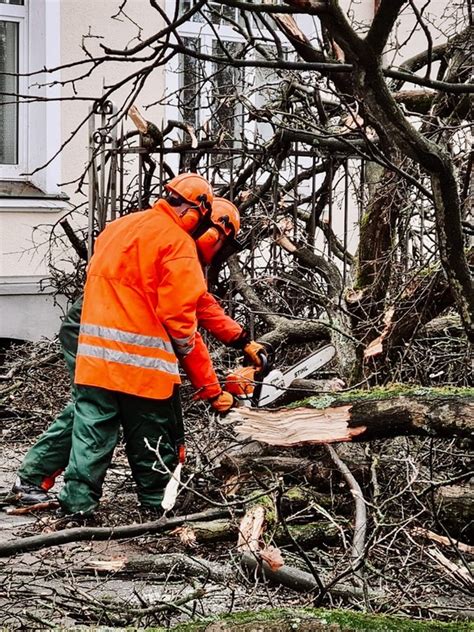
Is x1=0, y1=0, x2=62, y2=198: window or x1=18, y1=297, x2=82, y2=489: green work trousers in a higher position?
x1=0, y1=0, x2=62, y2=198: window

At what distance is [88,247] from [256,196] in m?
1.45

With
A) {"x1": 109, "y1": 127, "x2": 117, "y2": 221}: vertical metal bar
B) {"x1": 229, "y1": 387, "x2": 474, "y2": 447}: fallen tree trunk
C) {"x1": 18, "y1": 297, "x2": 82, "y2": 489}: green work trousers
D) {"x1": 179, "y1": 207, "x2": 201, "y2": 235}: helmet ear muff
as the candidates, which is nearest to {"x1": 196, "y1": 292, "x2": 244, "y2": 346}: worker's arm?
{"x1": 179, "y1": 207, "x2": 201, "y2": 235}: helmet ear muff

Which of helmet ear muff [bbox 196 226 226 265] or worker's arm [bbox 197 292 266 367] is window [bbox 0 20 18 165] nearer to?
worker's arm [bbox 197 292 266 367]

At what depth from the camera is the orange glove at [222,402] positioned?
19.2 feet

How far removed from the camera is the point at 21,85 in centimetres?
1004

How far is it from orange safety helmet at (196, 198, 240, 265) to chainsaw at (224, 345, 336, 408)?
0.65 m

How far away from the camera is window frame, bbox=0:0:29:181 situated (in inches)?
393

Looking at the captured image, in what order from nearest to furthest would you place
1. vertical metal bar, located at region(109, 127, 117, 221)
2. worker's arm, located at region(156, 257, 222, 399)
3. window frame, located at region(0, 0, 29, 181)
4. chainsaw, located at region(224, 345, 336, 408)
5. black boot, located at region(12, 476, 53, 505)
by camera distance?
worker's arm, located at region(156, 257, 222, 399) → chainsaw, located at region(224, 345, 336, 408) → black boot, located at region(12, 476, 53, 505) → vertical metal bar, located at region(109, 127, 117, 221) → window frame, located at region(0, 0, 29, 181)

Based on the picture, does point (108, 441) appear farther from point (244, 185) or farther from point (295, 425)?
point (244, 185)

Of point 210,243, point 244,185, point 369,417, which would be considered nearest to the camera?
point 369,417

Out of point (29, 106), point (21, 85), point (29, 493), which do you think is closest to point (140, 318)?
point (29, 493)

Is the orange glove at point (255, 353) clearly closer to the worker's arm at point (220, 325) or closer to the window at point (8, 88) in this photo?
the worker's arm at point (220, 325)

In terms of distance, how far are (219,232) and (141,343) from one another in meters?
0.77

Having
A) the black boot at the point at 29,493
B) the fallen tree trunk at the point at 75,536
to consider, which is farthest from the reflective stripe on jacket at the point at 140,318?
the fallen tree trunk at the point at 75,536
